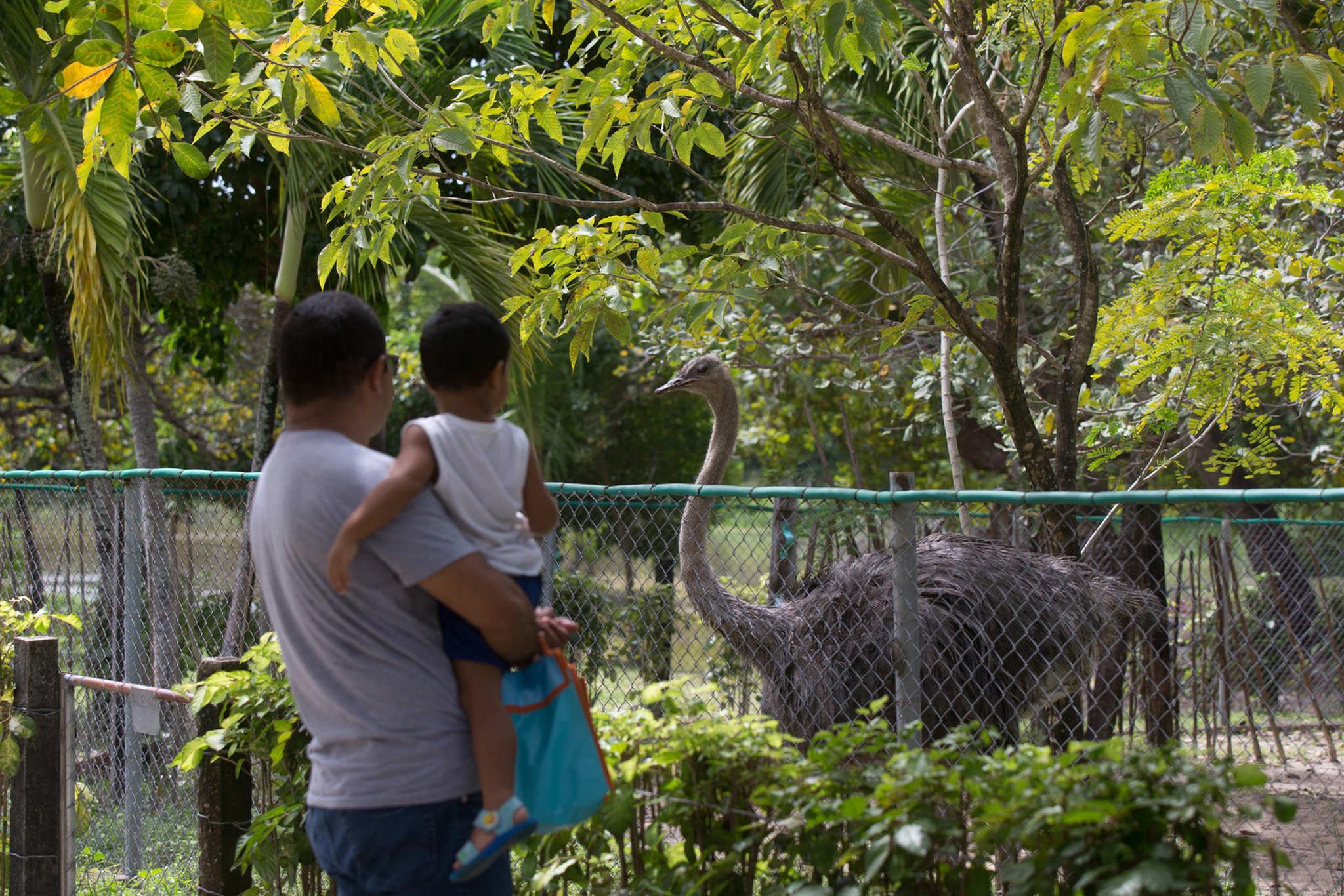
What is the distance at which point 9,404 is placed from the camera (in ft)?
46.2

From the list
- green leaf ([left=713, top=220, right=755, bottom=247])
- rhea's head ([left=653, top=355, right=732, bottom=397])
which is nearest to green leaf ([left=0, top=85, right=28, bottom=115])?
green leaf ([left=713, top=220, right=755, bottom=247])

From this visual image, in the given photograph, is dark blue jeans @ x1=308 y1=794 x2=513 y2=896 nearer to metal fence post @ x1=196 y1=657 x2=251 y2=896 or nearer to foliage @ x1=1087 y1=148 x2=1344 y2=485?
metal fence post @ x1=196 y1=657 x2=251 y2=896

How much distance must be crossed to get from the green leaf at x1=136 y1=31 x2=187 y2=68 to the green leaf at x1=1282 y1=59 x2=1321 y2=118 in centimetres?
280

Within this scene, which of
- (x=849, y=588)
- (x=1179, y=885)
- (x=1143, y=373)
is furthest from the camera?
(x=1143, y=373)

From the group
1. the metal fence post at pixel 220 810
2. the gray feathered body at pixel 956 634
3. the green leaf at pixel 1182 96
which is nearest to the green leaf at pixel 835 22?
the green leaf at pixel 1182 96

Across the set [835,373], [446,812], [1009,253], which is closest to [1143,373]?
[1009,253]

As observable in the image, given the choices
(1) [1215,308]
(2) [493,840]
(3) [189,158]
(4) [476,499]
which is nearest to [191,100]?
(3) [189,158]

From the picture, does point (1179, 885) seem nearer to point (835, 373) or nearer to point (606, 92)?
point (606, 92)

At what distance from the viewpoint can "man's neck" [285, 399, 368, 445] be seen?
218 cm

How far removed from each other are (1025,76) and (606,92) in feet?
6.46

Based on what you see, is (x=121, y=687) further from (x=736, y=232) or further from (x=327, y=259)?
(x=736, y=232)

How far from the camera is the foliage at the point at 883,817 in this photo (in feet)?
6.71

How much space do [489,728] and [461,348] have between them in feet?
2.16

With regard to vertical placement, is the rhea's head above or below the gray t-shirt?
above
